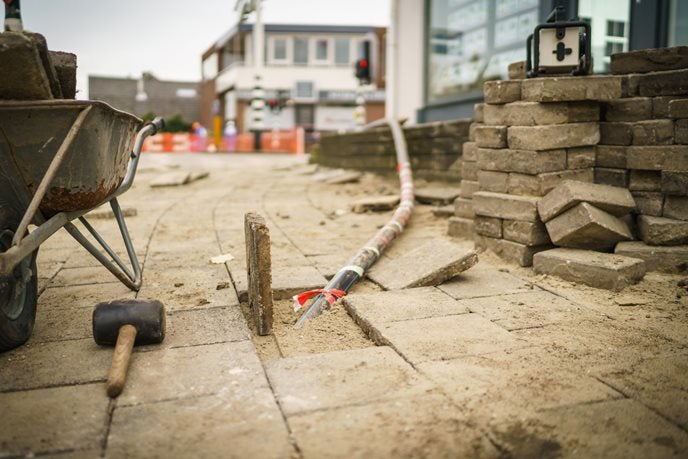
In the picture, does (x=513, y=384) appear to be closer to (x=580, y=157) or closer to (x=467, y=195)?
(x=580, y=157)

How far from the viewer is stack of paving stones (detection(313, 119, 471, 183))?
25.9 ft

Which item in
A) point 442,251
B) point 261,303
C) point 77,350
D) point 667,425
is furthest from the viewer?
point 442,251

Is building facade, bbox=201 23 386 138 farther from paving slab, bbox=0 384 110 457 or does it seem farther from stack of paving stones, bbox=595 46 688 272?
paving slab, bbox=0 384 110 457

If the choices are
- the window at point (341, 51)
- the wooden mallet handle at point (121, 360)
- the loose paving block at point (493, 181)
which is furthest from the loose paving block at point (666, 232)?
the window at point (341, 51)

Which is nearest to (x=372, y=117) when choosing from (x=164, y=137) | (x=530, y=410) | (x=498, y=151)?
(x=164, y=137)

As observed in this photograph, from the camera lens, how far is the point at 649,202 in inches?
166

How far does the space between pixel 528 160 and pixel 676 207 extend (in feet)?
3.22

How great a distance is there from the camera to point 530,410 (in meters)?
2.07

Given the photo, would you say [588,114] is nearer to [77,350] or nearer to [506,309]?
[506,309]

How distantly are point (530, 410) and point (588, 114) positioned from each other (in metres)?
2.92

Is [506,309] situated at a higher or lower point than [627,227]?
lower

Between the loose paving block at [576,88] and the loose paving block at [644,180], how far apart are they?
544mm

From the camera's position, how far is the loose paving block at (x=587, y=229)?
12.6 feet

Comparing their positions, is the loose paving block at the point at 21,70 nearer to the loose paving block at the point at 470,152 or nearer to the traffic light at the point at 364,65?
the loose paving block at the point at 470,152
